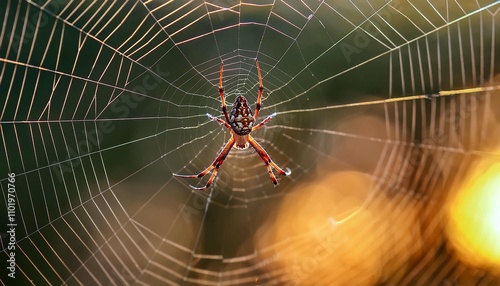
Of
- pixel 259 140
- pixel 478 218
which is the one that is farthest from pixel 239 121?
pixel 478 218

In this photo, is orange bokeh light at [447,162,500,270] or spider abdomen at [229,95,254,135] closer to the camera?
spider abdomen at [229,95,254,135]

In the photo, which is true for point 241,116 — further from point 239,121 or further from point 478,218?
point 478,218

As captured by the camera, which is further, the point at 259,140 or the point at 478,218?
the point at 259,140

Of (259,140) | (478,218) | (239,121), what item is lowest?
(478,218)

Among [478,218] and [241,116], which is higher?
[241,116]

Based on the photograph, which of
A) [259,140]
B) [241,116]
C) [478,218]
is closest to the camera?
[241,116]

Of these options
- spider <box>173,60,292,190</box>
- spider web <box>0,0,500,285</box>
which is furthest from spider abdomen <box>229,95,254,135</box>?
spider web <box>0,0,500,285</box>

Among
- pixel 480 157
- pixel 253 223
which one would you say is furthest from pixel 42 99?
pixel 480 157

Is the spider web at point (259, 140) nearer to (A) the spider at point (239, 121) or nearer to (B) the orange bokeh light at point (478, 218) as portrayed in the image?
(B) the orange bokeh light at point (478, 218)

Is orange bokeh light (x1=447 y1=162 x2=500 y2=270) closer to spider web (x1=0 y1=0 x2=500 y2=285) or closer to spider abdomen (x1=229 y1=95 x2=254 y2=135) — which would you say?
spider web (x1=0 y1=0 x2=500 y2=285)
